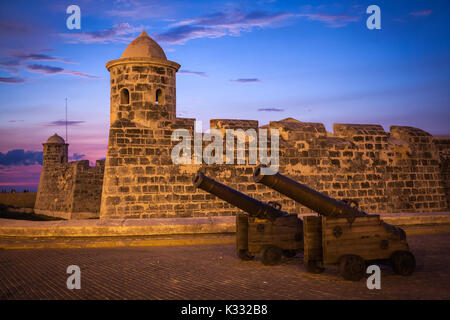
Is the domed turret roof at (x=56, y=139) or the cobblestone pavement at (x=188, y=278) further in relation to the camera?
the domed turret roof at (x=56, y=139)

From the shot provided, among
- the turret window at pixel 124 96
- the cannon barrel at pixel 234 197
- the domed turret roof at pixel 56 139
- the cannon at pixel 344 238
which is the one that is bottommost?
the cannon at pixel 344 238

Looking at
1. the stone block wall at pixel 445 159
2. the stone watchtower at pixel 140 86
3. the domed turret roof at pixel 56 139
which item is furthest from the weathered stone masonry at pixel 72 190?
the stone block wall at pixel 445 159

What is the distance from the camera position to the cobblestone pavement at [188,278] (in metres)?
Answer: 4.67

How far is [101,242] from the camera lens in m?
7.87

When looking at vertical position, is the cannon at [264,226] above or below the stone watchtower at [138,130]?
below

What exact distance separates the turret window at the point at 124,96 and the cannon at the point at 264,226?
5794 mm

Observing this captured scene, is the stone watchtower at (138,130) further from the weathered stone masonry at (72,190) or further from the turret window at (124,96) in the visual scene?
the weathered stone masonry at (72,190)

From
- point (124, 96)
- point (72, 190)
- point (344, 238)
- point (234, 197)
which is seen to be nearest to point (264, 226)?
point (234, 197)

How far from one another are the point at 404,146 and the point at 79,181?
16.8 metres

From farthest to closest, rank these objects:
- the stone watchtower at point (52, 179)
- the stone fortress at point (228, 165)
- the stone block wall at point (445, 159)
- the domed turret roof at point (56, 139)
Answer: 1. the domed turret roof at point (56, 139)
2. the stone watchtower at point (52, 179)
3. the stone block wall at point (445, 159)
4. the stone fortress at point (228, 165)

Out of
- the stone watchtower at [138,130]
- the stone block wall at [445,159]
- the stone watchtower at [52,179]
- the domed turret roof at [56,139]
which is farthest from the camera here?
the domed turret roof at [56,139]

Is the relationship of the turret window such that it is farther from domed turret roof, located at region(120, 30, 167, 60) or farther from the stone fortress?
domed turret roof, located at region(120, 30, 167, 60)

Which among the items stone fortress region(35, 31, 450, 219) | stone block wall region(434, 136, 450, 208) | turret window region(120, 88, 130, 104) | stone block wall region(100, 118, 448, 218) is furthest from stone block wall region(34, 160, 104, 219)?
stone block wall region(434, 136, 450, 208)

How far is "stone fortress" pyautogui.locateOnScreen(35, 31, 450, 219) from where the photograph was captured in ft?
35.9
